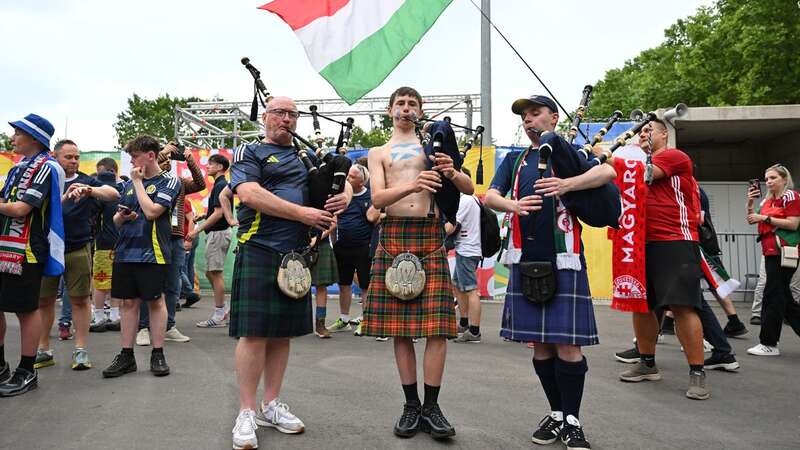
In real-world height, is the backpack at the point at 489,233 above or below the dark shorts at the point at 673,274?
above

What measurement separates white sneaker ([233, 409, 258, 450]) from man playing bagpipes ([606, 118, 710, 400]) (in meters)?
3.14

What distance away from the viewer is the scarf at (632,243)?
489 centimetres

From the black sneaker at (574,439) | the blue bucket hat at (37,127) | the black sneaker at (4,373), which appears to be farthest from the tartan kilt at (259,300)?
the black sneaker at (4,373)

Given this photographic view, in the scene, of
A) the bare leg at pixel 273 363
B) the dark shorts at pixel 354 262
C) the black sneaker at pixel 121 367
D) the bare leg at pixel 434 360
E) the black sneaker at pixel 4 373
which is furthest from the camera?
the dark shorts at pixel 354 262

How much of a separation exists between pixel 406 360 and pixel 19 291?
3021mm

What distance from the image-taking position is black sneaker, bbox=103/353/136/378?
4.96 metres

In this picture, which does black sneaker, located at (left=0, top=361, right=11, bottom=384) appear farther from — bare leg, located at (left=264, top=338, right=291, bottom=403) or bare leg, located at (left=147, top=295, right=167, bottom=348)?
bare leg, located at (left=264, top=338, right=291, bottom=403)

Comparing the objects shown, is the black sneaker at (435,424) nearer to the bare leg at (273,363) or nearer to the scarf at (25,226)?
the bare leg at (273,363)

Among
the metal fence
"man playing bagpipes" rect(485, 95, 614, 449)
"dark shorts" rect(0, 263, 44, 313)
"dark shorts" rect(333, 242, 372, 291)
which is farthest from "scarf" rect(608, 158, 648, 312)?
the metal fence

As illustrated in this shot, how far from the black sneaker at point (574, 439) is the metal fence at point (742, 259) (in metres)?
10.5

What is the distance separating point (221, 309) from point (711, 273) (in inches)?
230

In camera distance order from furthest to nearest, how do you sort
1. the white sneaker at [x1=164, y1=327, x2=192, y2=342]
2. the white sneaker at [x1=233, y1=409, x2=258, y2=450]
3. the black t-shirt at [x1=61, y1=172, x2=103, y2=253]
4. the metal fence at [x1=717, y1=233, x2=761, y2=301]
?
the metal fence at [x1=717, y1=233, x2=761, y2=301] < the white sneaker at [x1=164, y1=327, x2=192, y2=342] < the black t-shirt at [x1=61, y1=172, x2=103, y2=253] < the white sneaker at [x1=233, y1=409, x2=258, y2=450]

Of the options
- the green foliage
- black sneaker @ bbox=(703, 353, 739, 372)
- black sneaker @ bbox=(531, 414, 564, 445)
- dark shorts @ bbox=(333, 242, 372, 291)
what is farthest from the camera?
the green foliage

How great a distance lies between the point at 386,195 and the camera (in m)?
3.56
